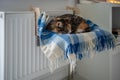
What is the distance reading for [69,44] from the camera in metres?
0.89

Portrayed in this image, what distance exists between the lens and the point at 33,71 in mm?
1238

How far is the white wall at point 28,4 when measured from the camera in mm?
1204

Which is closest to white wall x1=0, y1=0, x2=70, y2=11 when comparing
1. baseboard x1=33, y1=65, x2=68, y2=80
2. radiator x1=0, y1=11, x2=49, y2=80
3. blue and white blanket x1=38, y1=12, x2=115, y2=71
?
radiator x1=0, y1=11, x2=49, y2=80

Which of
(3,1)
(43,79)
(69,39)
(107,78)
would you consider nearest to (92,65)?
(107,78)

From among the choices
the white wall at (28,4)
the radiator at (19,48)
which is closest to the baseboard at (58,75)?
the radiator at (19,48)

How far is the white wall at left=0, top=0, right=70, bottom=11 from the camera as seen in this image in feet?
3.95

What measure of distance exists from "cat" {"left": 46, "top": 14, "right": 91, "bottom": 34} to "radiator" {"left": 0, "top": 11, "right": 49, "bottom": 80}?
0.16m

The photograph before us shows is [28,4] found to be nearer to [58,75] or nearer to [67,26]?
[67,26]

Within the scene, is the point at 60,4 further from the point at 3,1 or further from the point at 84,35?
the point at 84,35

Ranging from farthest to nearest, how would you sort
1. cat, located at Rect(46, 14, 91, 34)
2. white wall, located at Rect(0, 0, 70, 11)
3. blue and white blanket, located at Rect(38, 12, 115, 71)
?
white wall, located at Rect(0, 0, 70, 11)
cat, located at Rect(46, 14, 91, 34)
blue and white blanket, located at Rect(38, 12, 115, 71)

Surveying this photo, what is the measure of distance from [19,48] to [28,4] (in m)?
0.38

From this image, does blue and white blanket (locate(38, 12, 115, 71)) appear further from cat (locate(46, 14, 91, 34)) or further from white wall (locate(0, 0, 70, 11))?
white wall (locate(0, 0, 70, 11))

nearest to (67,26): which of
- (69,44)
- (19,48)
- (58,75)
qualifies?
(69,44)

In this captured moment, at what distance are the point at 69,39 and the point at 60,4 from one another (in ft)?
2.50
